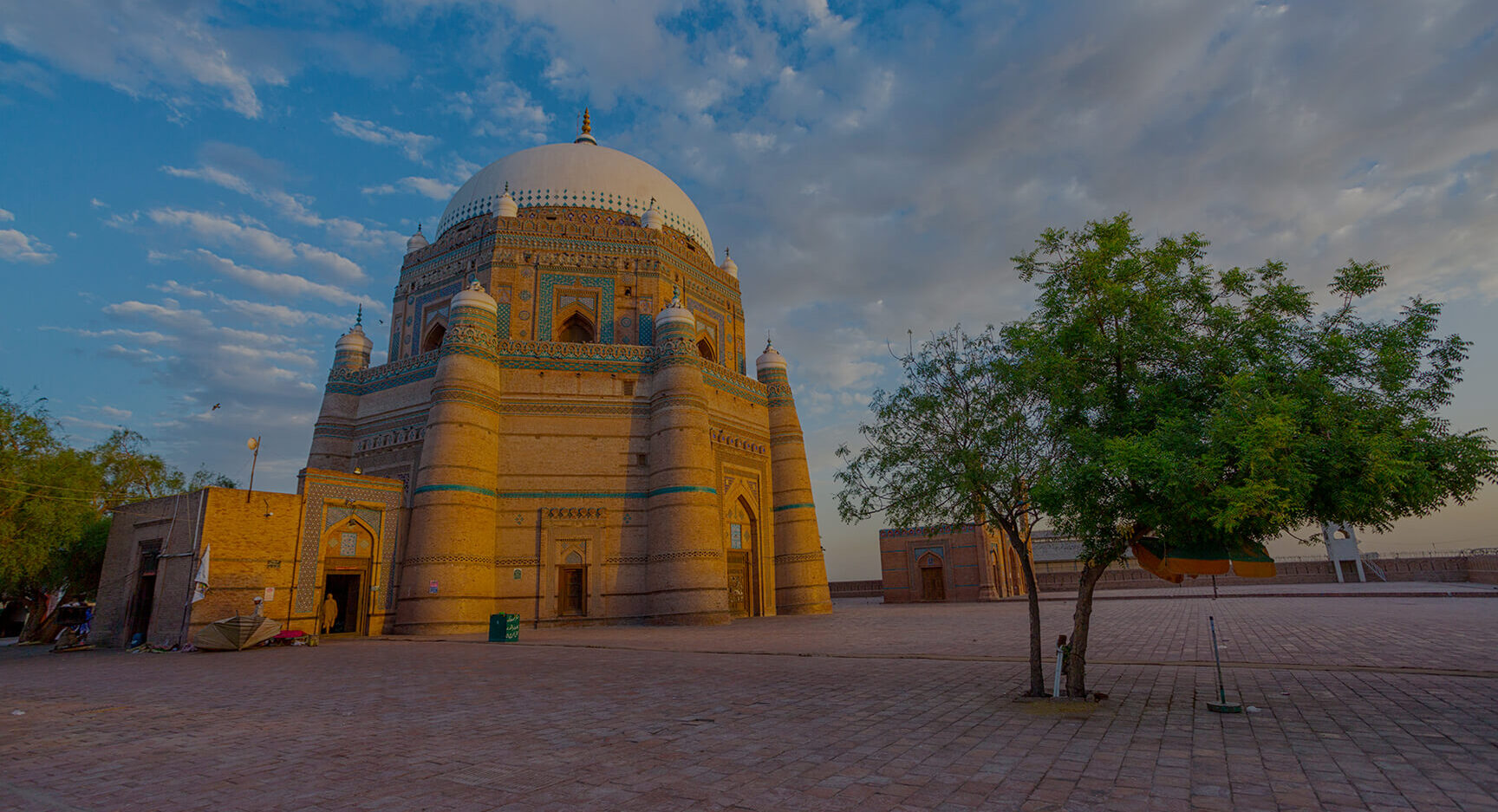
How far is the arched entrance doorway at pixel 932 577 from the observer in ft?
128

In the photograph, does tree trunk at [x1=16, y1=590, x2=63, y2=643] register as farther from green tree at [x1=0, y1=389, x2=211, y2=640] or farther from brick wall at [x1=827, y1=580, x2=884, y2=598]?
brick wall at [x1=827, y1=580, x2=884, y2=598]

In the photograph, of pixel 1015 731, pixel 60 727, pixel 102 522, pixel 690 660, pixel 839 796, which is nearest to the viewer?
pixel 839 796

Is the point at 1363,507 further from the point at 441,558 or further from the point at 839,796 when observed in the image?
the point at 441,558

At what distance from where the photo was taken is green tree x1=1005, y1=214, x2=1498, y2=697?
6.51 metres

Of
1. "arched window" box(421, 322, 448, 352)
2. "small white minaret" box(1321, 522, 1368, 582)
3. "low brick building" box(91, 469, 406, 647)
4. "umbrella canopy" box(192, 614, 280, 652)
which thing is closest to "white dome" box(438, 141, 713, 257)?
"arched window" box(421, 322, 448, 352)

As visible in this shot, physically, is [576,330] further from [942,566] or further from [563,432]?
[942,566]

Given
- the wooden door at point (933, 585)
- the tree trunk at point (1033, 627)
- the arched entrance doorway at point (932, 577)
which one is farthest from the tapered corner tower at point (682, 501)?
the wooden door at point (933, 585)

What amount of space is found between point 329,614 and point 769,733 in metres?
18.5

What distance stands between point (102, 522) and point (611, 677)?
2260 centimetres

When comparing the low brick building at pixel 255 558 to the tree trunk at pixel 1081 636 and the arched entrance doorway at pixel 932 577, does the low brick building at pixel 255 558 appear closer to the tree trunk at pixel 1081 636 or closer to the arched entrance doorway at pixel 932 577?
the tree trunk at pixel 1081 636

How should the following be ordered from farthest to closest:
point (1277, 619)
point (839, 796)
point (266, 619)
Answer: point (1277, 619), point (266, 619), point (839, 796)

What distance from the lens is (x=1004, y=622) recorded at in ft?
66.4

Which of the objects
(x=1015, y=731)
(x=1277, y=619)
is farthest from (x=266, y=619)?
(x=1277, y=619)

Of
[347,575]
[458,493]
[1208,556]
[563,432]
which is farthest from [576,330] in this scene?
[1208,556]
